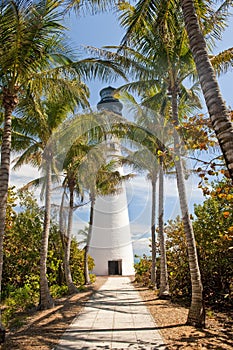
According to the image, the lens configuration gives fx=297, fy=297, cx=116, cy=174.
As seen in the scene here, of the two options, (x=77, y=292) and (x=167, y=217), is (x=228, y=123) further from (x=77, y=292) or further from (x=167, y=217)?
(x=77, y=292)

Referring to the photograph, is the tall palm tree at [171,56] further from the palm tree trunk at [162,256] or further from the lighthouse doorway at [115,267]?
the lighthouse doorway at [115,267]

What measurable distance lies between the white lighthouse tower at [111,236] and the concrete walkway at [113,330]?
52.1 ft

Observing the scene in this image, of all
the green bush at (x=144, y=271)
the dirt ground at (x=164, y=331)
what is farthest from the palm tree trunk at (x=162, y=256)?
the green bush at (x=144, y=271)

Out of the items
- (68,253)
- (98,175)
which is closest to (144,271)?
(68,253)

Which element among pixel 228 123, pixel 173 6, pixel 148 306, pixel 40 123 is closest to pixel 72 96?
pixel 40 123

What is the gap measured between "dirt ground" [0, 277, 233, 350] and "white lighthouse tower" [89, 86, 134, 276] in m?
16.4

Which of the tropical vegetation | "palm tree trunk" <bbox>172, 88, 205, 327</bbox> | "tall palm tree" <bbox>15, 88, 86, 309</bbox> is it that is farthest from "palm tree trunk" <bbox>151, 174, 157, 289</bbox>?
"palm tree trunk" <bbox>172, 88, 205, 327</bbox>

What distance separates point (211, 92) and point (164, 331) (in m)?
4.93

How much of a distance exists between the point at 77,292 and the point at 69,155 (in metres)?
6.27

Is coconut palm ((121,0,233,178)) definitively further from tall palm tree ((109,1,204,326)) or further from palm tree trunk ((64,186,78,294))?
palm tree trunk ((64,186,78,294))

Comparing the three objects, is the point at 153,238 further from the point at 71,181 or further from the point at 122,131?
the point at 122,131

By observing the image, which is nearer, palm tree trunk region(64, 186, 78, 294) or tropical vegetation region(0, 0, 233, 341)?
tropical vegetation region(0, 0, 233, 341)

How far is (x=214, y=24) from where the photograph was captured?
271 inches

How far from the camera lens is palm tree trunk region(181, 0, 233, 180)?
132 inches
